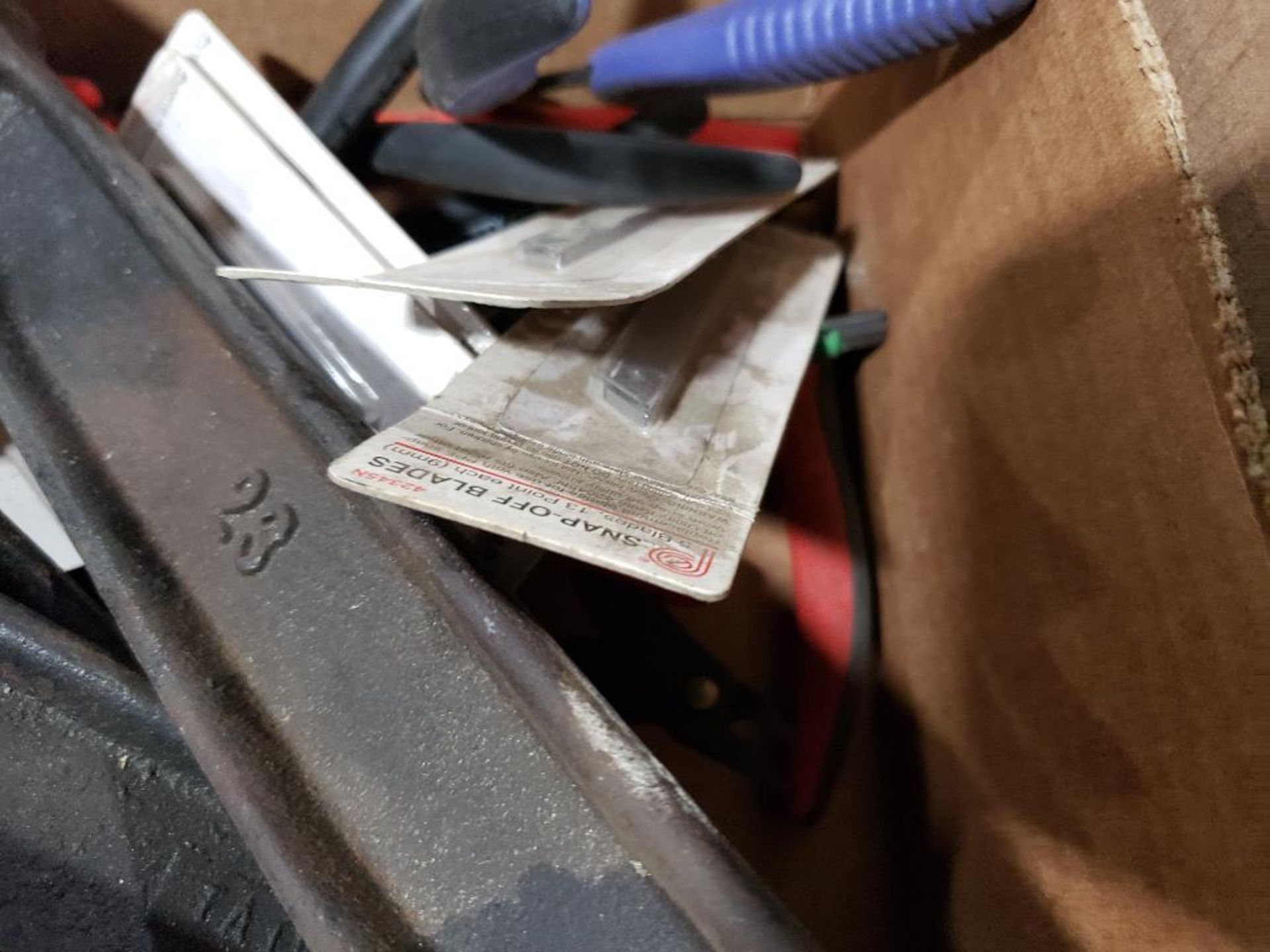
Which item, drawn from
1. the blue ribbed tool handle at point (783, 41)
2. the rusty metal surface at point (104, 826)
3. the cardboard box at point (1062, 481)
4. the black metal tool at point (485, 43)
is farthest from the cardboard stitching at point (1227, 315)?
the rusty metal surface at point (104, 826)

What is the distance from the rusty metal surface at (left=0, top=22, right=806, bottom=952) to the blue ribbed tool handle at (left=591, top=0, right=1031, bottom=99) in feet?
0.85

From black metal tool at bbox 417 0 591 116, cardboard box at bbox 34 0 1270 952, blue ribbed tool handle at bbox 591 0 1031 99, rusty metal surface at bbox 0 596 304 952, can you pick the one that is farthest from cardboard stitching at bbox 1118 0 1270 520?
rusty metal surface at bbox 0 596 304 952

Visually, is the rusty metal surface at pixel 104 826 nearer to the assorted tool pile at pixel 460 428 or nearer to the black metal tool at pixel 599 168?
the assorted tool pile at pixel 460 428

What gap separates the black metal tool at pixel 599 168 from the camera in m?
0.46

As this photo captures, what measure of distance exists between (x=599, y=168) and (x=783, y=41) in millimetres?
112

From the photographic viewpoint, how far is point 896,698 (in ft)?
1.69

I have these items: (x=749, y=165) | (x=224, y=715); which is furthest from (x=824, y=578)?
(x=224, y=715)

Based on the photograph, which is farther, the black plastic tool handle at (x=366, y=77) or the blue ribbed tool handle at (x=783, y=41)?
the black plastic tool handle at (x=366, y=77)

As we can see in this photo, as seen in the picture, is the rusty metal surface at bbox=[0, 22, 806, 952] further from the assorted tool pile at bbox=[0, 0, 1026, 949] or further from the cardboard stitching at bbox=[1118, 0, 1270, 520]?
the cardboard stitching at bbox=[1118, 0, 1270, 520]

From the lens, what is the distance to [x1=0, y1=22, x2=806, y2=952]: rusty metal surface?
0.84 ft

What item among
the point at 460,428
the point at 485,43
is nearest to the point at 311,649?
the point at 460,428

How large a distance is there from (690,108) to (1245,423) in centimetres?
36

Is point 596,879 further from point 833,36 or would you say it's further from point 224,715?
point 833,36

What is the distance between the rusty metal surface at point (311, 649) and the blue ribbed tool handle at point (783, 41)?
26 cm
